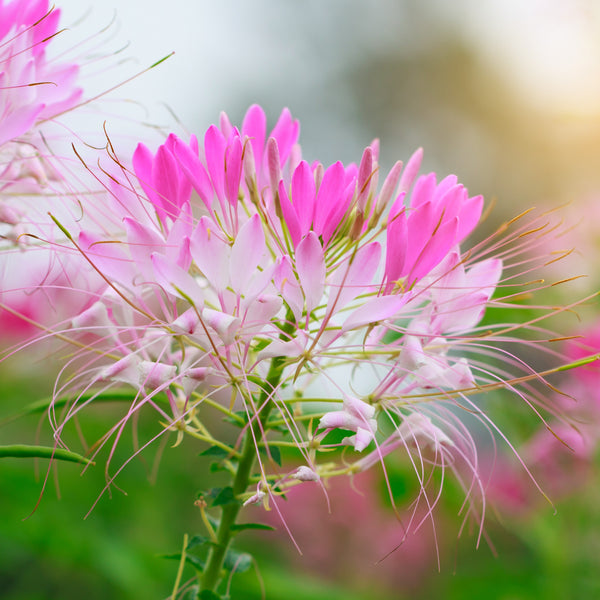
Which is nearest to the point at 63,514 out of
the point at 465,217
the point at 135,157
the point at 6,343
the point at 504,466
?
the point at 6,343

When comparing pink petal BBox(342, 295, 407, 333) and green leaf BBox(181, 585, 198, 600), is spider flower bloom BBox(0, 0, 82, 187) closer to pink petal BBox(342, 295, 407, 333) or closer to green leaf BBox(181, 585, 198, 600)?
pink petal BBox(342, 295, 407, 333)

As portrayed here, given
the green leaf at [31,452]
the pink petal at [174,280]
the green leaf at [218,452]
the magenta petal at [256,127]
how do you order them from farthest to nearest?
the magenta petal at [256,127], the green leaf at [218,452], the pink petal at [174,280], the green leaf at [31,452]


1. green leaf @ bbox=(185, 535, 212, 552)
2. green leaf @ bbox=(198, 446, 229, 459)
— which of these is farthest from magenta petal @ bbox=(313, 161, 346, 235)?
green leaf @ bbox=(185, 535, 212, 552)

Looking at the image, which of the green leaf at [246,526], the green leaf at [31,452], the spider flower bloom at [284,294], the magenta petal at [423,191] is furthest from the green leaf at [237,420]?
the magenta petal at [423,191]

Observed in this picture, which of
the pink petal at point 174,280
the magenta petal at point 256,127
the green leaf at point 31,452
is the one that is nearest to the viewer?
the green leaf at point 31,452

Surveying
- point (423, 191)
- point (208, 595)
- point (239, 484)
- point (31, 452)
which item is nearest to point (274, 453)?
point (239, 484)

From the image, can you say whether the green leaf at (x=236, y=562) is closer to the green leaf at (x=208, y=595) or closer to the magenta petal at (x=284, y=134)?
the green leaf at (x=208, y=595)

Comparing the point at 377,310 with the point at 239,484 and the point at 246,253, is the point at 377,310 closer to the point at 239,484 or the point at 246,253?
the point at 246,253
